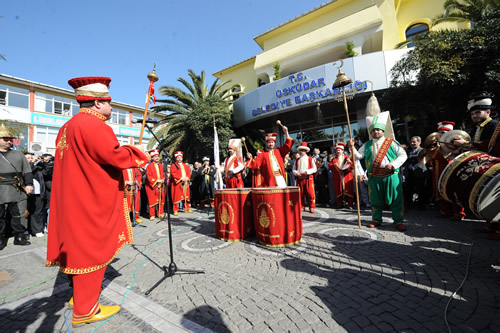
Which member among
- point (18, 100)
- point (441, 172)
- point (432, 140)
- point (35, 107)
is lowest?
point (441, 172)

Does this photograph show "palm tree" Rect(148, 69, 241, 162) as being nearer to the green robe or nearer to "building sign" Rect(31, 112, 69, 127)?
the green robe

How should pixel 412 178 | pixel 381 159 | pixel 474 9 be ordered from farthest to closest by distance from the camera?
pixel 474 9
pixel 412 178
pixel 381 159

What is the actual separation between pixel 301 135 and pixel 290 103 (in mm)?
3644

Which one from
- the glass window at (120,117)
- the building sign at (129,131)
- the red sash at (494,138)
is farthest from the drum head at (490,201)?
the glass window at (120,117)

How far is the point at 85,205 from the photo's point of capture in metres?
2.15

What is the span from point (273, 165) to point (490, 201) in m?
3.62

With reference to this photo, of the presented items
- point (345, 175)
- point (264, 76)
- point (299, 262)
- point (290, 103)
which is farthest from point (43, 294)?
point (264, 76)

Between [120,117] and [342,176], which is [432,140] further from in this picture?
[120,117]

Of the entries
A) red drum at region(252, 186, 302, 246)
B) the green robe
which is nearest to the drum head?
red drum at region(252, 186, 302, 246)

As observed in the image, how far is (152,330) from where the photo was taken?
1987 millimetres

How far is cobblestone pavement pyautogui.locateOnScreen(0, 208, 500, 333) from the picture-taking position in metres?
1.99

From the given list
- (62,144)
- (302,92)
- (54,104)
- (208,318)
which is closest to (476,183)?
(208,318)

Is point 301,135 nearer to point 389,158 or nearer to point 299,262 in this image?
A: point 389,158

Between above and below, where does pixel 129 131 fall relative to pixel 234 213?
above
